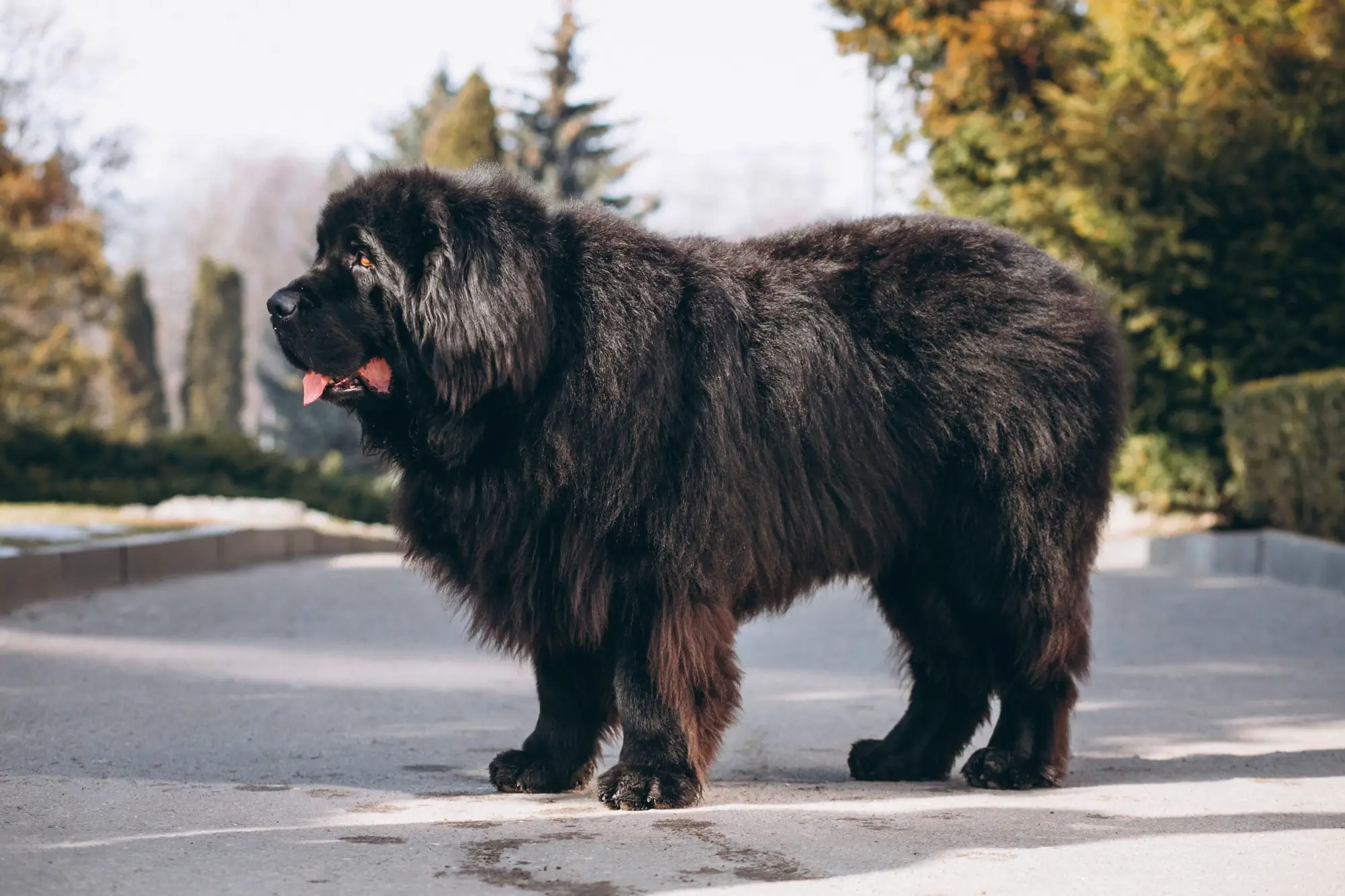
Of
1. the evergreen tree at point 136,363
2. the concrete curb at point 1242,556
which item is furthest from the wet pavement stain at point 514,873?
the evergreen tree at point 136,363

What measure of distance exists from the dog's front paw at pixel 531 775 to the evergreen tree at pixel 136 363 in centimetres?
3536

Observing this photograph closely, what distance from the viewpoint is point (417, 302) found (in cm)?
439

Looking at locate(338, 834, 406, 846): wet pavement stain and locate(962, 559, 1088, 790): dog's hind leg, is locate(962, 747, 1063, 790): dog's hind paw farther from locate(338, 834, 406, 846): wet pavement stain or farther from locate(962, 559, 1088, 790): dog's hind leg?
locate(338, 834, 406, 846): wet pavement stain

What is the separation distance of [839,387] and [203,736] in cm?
250

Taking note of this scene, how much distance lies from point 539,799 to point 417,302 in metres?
1.46

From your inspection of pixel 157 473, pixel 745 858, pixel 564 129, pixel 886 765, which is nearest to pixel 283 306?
pixel 745 858

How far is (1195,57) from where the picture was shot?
14.6 m

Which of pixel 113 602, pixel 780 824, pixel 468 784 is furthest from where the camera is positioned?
pixel 113 602

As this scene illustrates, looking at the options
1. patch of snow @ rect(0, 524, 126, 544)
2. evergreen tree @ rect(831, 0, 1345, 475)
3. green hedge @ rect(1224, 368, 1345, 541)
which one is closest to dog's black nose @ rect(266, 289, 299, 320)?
patch of snow @ rect(0, 524, 126, 544)

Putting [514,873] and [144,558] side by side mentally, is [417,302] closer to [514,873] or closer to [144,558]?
[514,873]

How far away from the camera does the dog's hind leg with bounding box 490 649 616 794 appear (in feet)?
15.0

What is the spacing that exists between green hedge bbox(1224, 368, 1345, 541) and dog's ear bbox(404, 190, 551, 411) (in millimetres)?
8728

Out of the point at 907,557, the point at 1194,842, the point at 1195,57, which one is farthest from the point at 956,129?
the point at 1194,842

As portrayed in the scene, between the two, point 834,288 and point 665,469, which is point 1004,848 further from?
point 834,288
